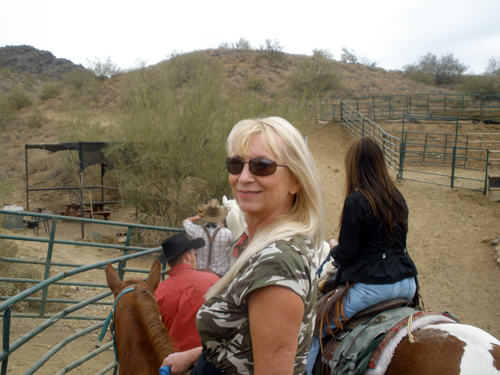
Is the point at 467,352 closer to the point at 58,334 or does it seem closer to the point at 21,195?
the point at 58,334

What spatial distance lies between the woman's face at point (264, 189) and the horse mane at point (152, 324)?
0.88m

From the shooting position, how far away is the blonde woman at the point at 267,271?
1.00m

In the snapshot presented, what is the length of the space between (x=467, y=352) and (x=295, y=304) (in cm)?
143

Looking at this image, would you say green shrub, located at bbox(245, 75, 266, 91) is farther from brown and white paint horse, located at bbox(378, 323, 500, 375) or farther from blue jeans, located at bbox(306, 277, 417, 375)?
brown and white paint horse, located at bbox(378, 323, 500, 375)

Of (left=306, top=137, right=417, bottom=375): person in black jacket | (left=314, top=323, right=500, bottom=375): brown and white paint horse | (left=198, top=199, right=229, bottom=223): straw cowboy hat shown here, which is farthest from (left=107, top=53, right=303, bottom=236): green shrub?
(left=314, top=323, right=500, bottom=375): brown and white paint horse

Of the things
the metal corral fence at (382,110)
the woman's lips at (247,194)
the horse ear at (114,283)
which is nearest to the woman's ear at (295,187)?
the woman's lips at (247,194)

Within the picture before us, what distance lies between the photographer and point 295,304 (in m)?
1.01

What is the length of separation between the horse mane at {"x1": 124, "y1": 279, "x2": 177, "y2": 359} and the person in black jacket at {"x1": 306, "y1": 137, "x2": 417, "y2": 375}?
1.27 meters

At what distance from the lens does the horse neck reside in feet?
5.66

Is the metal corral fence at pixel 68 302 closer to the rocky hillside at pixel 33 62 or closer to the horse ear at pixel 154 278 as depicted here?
the horse ear at pixel 154 278

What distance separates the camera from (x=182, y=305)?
258 cm

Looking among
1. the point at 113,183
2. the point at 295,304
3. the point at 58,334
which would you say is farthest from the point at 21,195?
the point at 295,304

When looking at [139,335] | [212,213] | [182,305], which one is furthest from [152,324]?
[212,213]

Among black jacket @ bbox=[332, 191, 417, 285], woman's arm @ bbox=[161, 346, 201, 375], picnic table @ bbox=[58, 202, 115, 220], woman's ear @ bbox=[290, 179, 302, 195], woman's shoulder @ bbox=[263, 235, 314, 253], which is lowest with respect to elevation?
picnic table @ bbox=[58, 202, 115, 220]
